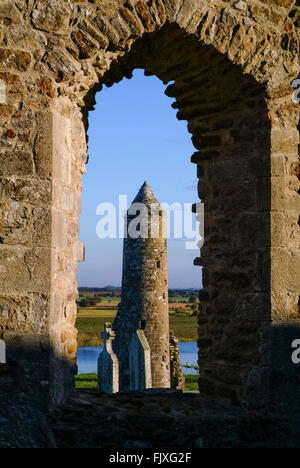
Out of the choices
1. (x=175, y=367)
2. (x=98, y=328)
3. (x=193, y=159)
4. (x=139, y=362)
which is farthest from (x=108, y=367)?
(x=98, y=328)

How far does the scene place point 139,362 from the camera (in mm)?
16984

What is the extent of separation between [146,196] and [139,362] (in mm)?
5262

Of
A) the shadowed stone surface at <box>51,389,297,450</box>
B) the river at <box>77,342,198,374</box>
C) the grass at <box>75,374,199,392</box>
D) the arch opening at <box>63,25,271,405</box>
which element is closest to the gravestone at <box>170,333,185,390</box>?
the grass at <box>75,374,199,392</box>

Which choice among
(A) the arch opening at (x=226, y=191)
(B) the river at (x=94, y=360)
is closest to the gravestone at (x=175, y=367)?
(A) the arch opening at (x=226, y=191)

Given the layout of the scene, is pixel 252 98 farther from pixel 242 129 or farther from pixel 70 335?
pixel 70 335

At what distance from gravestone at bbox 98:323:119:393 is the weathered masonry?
42.7 ft

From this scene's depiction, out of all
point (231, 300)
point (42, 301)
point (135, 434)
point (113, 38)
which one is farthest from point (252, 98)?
point (135, 434)

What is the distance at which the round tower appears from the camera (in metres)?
17.8

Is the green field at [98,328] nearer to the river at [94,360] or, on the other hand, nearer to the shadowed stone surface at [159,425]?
the river at [94,360]

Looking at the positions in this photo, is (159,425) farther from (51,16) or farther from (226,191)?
(51,16)

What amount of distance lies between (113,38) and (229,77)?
3.21 ft

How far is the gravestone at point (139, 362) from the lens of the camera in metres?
16.7

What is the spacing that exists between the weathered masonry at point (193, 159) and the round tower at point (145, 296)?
13257 mm

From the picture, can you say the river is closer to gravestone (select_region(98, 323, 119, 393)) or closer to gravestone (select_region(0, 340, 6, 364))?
gravestone (select_region(98, 323, 119, 393))
